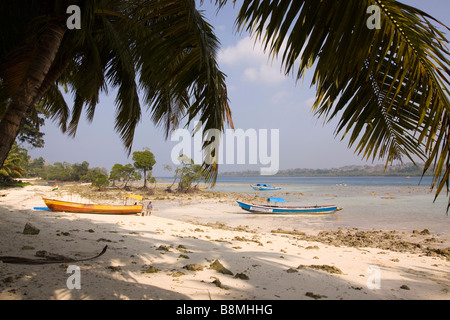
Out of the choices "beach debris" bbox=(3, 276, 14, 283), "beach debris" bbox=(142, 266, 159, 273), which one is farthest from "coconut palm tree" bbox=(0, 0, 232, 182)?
"beach debris" bbox=(142, 266, 159, 273)

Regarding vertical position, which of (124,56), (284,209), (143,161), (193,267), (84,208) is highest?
(124,56)

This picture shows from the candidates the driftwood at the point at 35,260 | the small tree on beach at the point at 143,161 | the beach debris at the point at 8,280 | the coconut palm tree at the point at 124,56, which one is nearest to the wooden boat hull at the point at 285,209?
the coconut palm tree at the point at 124,56

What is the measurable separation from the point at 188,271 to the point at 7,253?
9.23ft

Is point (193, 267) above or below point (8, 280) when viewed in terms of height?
below

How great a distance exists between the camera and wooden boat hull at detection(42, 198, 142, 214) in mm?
12220

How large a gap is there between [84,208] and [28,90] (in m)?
11.3

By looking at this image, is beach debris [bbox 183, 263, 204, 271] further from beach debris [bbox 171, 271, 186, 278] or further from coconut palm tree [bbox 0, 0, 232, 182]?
coconut palm tree [bbox 0, 0, 232, 182]

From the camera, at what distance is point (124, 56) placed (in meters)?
4.41

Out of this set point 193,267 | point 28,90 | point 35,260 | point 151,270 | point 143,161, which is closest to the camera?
point 28,90

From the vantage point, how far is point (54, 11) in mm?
3479

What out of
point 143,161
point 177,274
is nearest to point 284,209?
point 177,274

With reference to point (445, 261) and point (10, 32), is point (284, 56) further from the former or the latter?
point (445, 261)

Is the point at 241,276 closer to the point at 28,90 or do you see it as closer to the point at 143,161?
the point at 28,90
